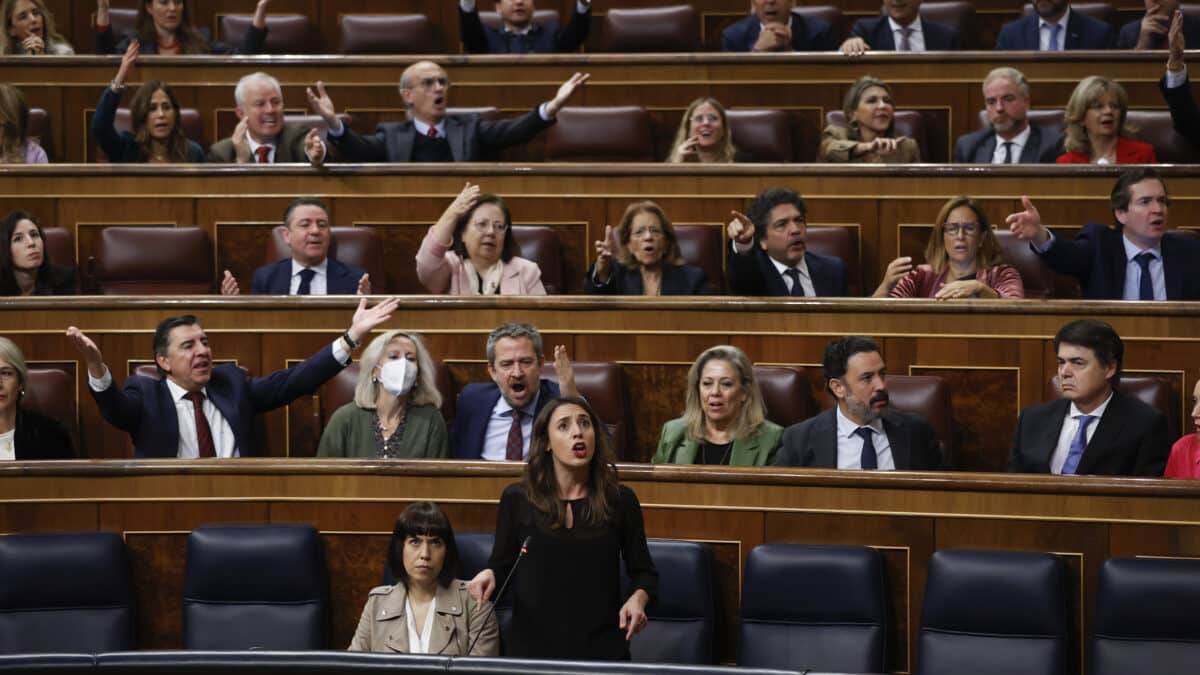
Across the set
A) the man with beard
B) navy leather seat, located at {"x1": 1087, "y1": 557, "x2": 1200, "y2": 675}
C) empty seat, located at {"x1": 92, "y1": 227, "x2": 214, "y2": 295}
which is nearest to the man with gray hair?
empty seat, located at {"x1": 92, "y1": 227, "x2": 214, "y2": 295}

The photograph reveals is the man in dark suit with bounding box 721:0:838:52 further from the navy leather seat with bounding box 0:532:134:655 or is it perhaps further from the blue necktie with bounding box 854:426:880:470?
the navy leather seat with bounding box 0:532:134:655

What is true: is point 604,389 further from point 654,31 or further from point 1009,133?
point 654,31

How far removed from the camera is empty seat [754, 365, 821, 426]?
2242mm

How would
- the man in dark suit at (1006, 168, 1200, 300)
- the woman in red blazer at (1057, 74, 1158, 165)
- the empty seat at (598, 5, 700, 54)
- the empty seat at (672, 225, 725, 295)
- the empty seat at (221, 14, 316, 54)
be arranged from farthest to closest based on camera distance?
the empty seat at (221, 14, 316, 54)
the empty seat at (598, 5, 700, 54)
the woman in red blazer at (1057, 74, 1158, 165)
the empty seat at (672, 225, 725, 295)
the man in dark suit at (1006, 168, 1200, 300)

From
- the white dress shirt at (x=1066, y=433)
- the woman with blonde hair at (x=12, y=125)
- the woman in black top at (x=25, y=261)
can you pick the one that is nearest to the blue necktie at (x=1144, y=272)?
the white dress shirt at (x=1066, y=433)

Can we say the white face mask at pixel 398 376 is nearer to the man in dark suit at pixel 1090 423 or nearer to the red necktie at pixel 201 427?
the red necktie at pixel 201 427

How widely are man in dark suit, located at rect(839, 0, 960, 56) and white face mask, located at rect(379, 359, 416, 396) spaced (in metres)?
1.47

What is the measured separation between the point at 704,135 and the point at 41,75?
132cm

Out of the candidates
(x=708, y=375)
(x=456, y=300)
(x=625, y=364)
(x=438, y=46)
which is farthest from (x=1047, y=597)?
(x=438, y=46)

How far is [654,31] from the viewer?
345 cm

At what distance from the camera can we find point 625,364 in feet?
7.72

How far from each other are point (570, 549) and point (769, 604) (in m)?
0.24

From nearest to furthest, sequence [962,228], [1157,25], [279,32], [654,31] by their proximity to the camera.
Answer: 1. [962,228]
2. [1157,25]
3. [654,31]
4. [279,32]

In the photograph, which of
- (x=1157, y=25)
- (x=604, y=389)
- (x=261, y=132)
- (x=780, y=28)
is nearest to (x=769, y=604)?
(x=604, y=389)
